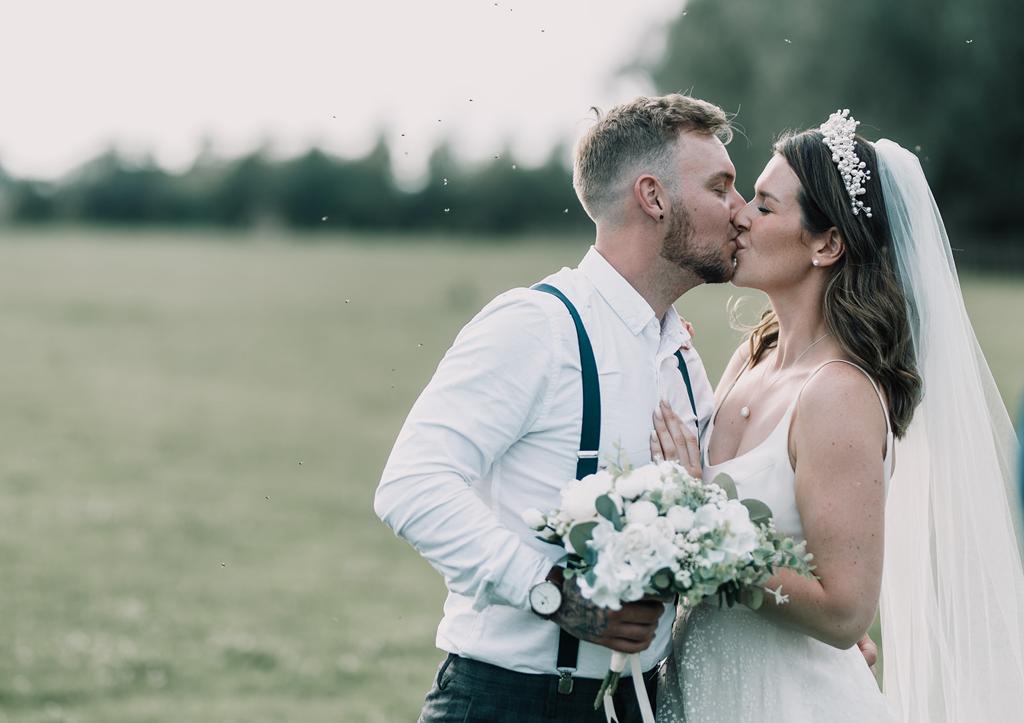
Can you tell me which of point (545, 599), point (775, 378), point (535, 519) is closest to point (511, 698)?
point (545, 599)

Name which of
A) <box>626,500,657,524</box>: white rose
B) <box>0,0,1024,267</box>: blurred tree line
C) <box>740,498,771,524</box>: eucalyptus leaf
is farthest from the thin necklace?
<box>0,0,1024,267</box>: blurred tree line

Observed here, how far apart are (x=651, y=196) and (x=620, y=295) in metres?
Result: 0.39

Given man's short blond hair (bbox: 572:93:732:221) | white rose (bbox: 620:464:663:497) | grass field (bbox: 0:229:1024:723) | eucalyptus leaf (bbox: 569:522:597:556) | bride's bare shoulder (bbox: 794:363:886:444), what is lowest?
grass field (bbox: 0:229:1024:723)

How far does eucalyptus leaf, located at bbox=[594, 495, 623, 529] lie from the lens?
3127 millimetres

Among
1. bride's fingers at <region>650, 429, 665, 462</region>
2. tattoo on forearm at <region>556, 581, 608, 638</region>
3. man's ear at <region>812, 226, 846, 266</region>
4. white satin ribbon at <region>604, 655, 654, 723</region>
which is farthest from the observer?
man's ear at <region>812, 226, 846, 266</region>

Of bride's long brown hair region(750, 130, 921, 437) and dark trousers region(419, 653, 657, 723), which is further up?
bride's long brown hair region(750, 130, 921, 437)

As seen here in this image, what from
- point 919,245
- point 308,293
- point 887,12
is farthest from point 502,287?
point 919,245

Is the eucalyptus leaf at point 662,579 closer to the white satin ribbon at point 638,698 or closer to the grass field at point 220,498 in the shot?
the white satin ribbon at point 638,698

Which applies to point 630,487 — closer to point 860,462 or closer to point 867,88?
point 860,462

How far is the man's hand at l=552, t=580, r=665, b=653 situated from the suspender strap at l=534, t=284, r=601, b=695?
288 millimetres

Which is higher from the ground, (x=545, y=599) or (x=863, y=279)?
(x=863, y=279)

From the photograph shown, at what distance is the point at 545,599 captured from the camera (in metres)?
3.25

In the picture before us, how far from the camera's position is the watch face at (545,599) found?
324 centimetres

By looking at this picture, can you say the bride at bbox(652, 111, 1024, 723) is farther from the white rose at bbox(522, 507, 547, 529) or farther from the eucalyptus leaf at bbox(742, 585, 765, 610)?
the white rose at bbox(522, 507, 547, 529)
